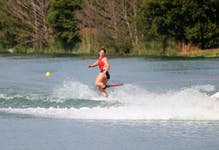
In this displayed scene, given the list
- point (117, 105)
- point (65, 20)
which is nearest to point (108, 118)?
point (117, 105)

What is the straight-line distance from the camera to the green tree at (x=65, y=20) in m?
59.7

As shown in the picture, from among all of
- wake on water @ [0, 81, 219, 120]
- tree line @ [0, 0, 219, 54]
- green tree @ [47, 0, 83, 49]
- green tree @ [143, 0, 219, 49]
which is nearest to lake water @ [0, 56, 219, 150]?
wake on water @ [0, 81, 219, 120]

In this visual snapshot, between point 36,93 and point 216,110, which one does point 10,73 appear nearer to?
point 36,93

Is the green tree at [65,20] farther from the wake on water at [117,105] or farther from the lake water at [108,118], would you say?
the wake on water at [117,105]

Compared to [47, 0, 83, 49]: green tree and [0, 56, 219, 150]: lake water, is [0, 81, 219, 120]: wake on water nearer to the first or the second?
[0, 56, 219, 150]: lake water

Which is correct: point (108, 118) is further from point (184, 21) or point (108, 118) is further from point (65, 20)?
point (65, 20)

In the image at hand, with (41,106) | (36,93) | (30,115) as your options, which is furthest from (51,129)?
(36,93)

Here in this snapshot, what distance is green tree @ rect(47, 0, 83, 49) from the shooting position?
5972cm

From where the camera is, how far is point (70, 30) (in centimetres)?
6000

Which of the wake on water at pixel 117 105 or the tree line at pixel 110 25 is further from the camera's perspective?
the tree line at pixel 110 25

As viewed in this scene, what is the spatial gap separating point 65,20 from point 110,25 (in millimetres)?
7297

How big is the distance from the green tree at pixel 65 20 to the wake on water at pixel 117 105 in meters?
37.8

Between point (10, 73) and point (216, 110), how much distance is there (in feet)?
58.4

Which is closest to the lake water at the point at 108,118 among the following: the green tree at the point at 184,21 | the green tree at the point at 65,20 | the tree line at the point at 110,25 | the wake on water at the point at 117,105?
the wake on water at the point at 117,105
